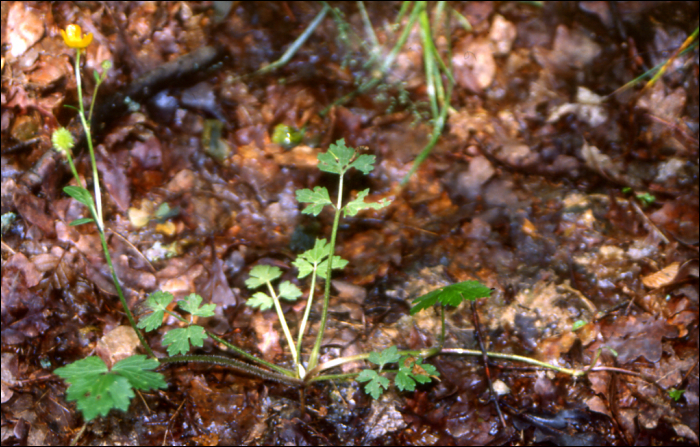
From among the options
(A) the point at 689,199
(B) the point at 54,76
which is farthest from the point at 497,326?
(B) the point at 54,76


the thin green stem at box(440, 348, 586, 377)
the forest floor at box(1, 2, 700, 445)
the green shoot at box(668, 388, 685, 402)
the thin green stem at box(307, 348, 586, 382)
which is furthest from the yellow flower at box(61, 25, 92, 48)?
the green shoot at box(668, 388, 685, 402)

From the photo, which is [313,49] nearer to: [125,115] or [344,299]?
[125,115]

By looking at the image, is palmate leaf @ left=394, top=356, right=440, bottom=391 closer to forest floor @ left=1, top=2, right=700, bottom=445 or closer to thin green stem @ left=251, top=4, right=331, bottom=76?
forest floor @ left=1, top=2, right=700, bottom=445

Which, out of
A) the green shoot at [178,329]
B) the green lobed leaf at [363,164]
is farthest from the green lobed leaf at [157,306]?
the green lobed leaf at [363,164]

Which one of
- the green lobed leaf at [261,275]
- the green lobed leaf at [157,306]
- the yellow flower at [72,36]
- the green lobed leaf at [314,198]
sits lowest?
the green lobed leaf at [261,275]

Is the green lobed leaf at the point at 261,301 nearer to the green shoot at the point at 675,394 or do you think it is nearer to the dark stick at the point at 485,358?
the dark stick at the point at 485,358

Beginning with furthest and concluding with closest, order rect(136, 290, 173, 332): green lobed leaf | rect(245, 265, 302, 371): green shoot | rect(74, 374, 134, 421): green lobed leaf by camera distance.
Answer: rect(245, 265, 302, 371): green shoot, rect(136, 290, 173, 332): green lobed leaf, rect(74, 374, 134, 421): green lobed leaf

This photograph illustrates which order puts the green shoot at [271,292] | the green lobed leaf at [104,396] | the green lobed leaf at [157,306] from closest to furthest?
the green lobed leaf at [104,396] → the green lobed leaf at [157,306] → the green shoot at [271,292]
